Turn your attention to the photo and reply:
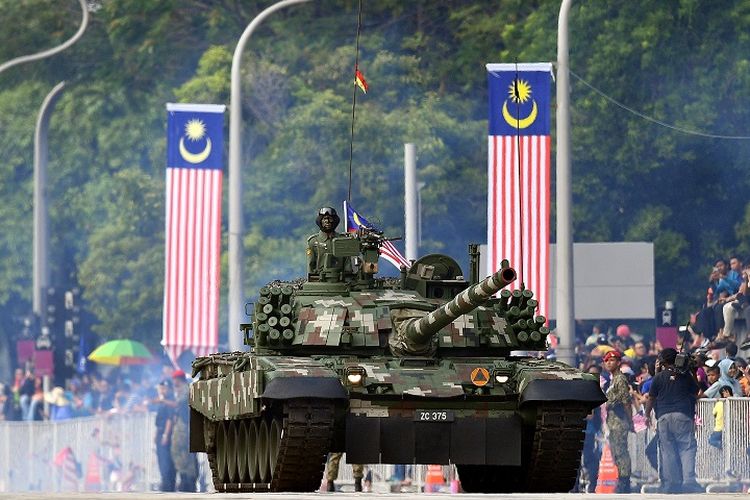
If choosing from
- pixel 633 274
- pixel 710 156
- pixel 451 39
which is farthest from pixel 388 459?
pixel 451 39

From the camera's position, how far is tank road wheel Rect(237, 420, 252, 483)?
35344 millimetres

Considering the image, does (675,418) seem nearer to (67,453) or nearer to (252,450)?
(252,450)

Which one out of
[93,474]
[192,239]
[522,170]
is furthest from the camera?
[192,239]

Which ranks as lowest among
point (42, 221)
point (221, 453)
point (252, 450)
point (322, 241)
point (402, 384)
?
point (221, 453)

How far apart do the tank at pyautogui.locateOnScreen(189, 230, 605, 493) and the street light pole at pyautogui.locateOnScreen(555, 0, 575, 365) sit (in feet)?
28.7

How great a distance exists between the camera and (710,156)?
2574 inches

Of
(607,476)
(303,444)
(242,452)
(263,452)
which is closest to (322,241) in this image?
(242,452)

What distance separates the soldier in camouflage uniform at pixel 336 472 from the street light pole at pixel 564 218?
18.5ft

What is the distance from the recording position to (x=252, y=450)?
34.8 metres

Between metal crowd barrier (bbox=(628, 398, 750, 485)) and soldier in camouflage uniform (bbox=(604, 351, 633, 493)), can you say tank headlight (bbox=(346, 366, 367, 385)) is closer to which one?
soldier in camouflage uniform (bbox=(604, 351, 633, 493))

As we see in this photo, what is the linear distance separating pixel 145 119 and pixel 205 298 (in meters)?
27.3

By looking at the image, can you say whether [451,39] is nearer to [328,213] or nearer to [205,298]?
[205,298]

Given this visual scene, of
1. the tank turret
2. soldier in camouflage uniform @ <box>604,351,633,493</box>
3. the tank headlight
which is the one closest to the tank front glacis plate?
the tank headlight

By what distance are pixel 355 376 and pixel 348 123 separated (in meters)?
37.9
